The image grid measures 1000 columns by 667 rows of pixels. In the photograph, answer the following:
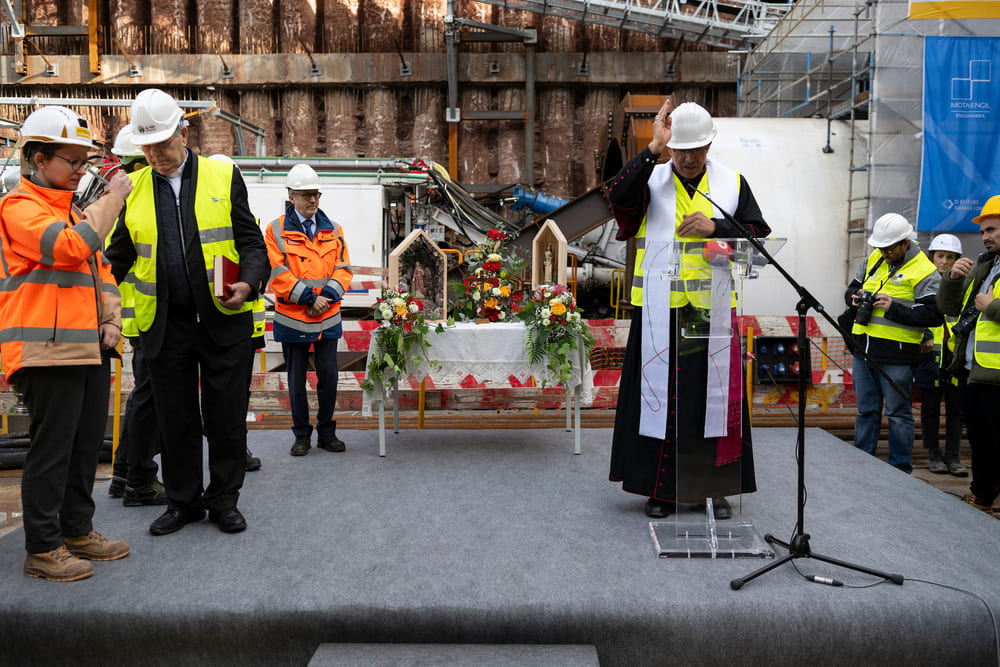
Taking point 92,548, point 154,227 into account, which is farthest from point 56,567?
point 154,227

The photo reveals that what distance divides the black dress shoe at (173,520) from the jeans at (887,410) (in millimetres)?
4129

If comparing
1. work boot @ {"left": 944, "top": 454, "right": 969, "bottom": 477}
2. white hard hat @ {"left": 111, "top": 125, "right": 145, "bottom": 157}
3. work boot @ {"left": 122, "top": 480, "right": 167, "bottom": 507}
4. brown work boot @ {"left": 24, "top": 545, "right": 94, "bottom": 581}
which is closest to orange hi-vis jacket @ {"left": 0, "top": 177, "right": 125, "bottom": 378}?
brown work boot @ {"left": 24, "top": 545, "right": 94, "bottom": 581}

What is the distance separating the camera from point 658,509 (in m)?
3.30

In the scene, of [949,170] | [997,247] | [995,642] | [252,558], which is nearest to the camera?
[995,642]

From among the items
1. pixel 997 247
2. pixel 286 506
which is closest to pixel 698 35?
pixel 997 247

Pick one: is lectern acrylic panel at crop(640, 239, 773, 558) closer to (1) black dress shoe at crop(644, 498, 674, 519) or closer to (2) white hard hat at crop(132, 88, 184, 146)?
(1) black dress shoe at crop(644, 498, 674, 519)

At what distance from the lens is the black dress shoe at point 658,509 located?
3.30 metres

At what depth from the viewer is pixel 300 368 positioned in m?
4.63

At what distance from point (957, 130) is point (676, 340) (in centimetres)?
699

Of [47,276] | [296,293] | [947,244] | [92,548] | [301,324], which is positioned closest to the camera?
[47,276]

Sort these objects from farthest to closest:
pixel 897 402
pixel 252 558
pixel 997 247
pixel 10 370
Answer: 1. pixel 897 402
2. pixel 997 247
3. pixel 252 558
4. pixel 10 370

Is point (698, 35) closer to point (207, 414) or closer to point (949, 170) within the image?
point (949, 170)

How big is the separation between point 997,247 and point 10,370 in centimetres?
502

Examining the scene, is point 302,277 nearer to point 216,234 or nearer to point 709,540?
A: point 216,234
